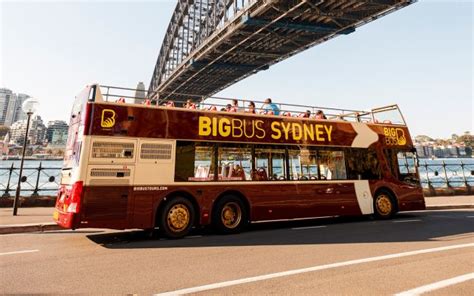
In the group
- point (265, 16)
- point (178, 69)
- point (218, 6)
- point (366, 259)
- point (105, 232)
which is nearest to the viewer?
point (366, 259)

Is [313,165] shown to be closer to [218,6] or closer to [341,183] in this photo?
[341,183]

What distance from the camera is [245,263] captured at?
16.6 feet

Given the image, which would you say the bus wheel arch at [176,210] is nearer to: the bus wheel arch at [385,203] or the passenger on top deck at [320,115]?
the passenger on top deck at [320,115]

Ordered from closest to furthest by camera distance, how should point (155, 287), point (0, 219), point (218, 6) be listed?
point (155, 287), point (0, 219), point (218, 6)

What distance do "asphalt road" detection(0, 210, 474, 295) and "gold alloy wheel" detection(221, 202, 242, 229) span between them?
43 cm

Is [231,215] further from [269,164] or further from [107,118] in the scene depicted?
[107,118]

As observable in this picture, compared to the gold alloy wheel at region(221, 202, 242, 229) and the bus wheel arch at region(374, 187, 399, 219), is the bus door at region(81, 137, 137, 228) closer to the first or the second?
the gold alloy wheel at region(221, 202, 242, 229)

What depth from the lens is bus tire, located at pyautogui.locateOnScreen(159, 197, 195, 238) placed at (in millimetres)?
7125

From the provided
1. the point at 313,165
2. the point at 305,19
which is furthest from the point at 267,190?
the point at 305,19

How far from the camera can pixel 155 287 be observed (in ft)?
12.9

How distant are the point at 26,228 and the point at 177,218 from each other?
4265 mm

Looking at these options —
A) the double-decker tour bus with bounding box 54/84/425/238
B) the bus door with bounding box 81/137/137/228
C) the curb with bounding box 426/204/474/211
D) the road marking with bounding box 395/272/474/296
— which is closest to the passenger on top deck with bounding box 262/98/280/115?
the double-decker tour bus with bounding box 54/84/425/238

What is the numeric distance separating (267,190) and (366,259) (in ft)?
11.7

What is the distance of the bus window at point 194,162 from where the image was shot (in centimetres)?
750
